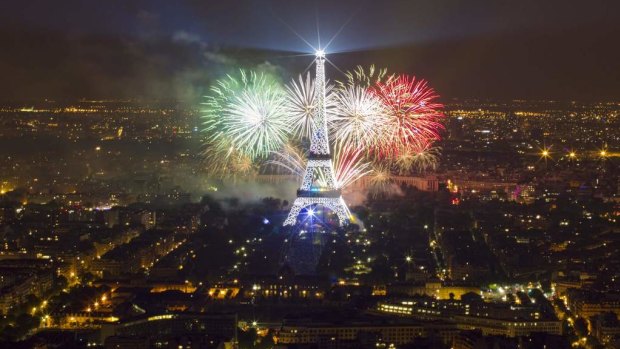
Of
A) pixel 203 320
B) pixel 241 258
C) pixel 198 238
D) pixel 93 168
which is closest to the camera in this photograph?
pixel 203 320

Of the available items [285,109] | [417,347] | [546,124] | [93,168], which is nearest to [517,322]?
[417,347]

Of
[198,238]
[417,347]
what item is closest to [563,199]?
[198,238]

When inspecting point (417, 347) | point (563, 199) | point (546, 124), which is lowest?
point (417, 347)

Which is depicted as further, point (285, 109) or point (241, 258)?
point (241, 258)

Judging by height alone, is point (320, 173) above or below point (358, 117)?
below

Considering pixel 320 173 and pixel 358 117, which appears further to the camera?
pixel 320 173

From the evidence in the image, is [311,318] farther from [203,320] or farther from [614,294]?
[614,294]

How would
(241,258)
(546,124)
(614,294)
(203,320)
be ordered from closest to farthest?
1. (203,320)
2. (614,294)
3. (241,258)
4. (546,124)

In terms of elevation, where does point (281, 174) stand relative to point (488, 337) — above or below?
above
